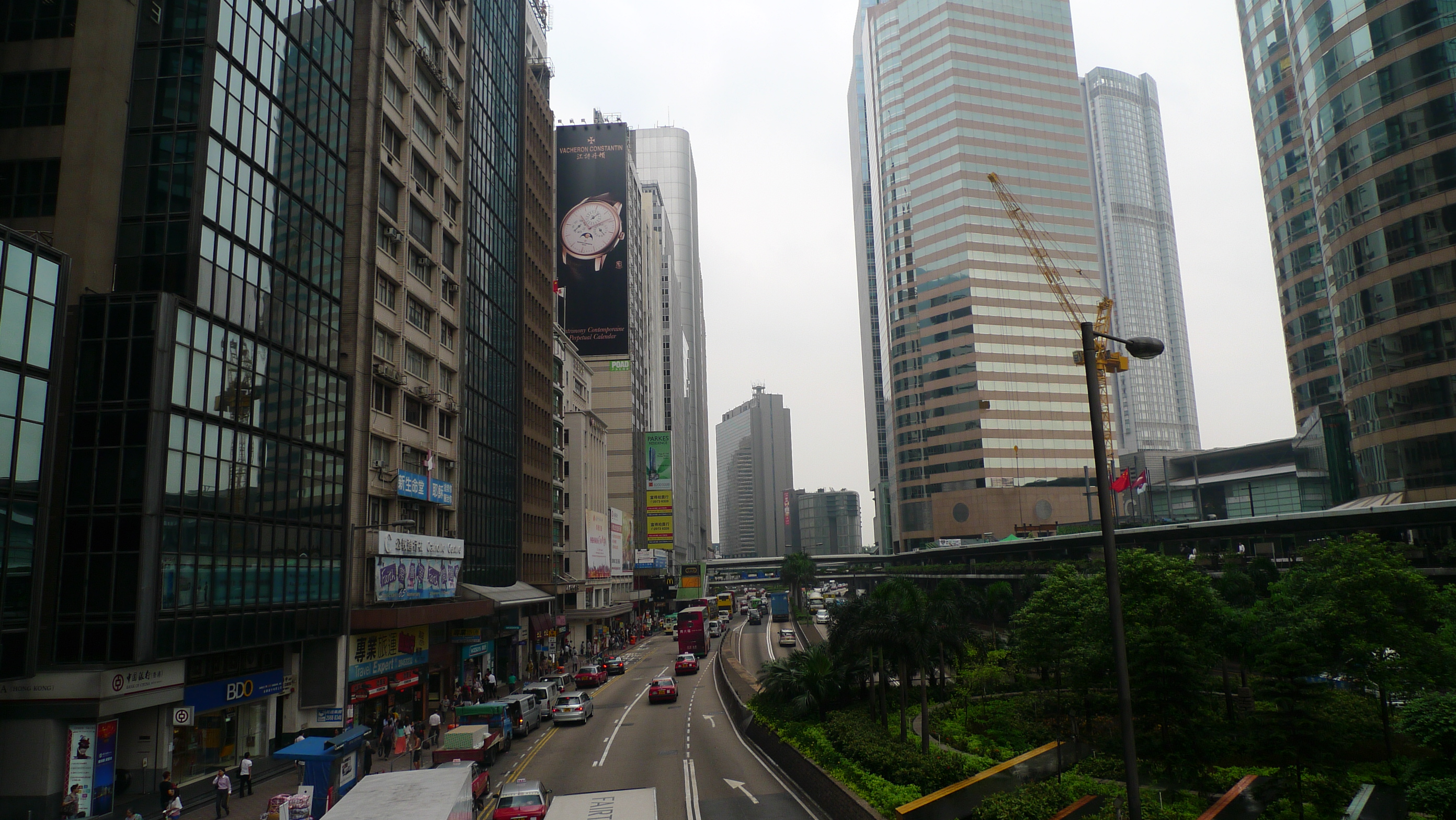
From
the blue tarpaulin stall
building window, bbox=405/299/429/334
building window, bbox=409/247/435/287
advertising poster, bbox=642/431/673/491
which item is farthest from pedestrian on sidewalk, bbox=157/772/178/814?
advertising poster, bbox=642/431/673/491

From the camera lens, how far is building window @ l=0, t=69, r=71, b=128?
32.0m

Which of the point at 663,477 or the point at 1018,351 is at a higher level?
the point at 1018,351

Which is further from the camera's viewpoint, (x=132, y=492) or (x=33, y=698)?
(x=132, y=492)

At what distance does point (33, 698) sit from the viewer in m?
27.7

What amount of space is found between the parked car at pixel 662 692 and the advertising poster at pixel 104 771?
26323mm

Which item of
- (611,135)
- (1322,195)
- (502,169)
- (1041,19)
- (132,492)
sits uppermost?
(1041,19)

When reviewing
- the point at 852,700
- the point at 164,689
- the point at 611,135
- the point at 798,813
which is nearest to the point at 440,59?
the point at 164,689

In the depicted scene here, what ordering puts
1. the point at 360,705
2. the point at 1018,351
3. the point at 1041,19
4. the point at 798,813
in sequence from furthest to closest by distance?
the point at 1041,19
the point at 1018,351
the point at 360,705
the point at 798,813

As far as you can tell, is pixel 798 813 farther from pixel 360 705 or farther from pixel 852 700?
pixel 360 705

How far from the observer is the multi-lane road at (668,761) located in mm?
26375

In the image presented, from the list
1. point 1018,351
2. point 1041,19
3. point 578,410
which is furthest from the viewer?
point 1041,19

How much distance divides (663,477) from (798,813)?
115029 millimetres

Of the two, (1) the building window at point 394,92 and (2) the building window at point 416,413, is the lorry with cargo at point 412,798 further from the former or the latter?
(1) the building window at point 394,92

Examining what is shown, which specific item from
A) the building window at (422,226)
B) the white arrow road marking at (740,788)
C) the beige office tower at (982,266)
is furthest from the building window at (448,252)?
the beige office tower at (982,266)
